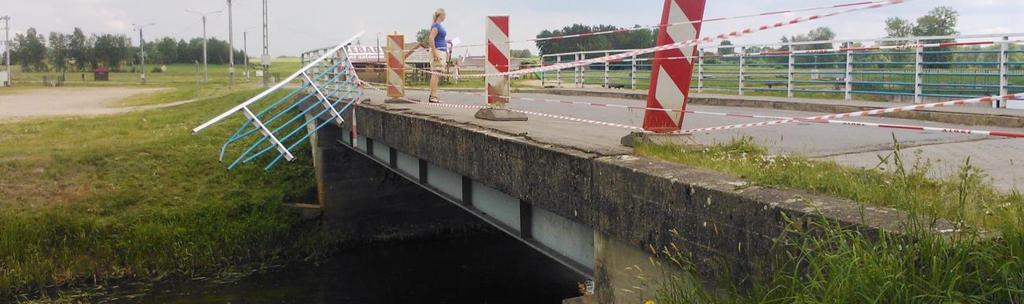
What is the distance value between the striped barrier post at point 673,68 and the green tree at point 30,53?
132 metres

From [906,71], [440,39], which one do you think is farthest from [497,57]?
[906,71]

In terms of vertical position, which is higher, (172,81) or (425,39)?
(425,39)

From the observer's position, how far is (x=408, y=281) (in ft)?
50.9

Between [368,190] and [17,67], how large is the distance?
119 metres

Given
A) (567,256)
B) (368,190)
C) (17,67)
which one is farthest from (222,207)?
(17,67)

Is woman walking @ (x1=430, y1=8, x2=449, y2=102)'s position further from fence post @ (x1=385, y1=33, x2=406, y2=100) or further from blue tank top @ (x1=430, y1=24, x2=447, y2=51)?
fence post @ (x1=385, y1=33, x2=406, y2=100)

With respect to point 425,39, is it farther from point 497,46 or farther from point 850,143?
point 850,143

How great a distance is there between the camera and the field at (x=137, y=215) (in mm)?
15172

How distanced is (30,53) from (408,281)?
125m

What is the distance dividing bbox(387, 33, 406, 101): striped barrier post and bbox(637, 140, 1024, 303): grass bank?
9.98 metres

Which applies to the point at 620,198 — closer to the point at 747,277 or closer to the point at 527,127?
the point at 747,277

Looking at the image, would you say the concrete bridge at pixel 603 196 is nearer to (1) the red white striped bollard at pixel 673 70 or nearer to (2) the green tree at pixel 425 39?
(1) the red white striped bollard at pixel 673 70

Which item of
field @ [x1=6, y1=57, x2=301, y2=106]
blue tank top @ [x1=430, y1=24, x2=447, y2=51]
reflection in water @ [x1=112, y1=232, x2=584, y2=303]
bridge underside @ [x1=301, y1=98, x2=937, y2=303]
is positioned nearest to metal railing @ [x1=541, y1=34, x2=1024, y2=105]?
blue tank top @ [x1=430, y1=24, x2=447, y2=51]

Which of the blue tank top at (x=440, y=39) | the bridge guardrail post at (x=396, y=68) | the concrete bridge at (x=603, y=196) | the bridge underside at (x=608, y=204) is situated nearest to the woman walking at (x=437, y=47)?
the blue tank top at (x=440, y=39)
